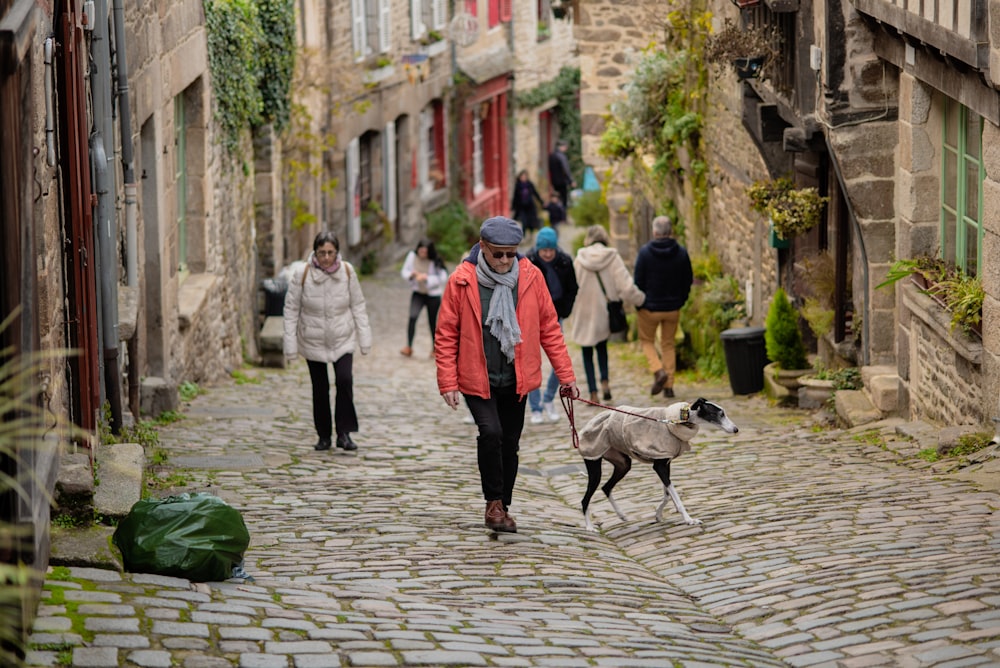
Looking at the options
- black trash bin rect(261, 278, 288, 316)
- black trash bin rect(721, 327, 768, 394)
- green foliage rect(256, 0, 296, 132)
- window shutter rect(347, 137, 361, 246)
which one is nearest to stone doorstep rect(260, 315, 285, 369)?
black trash bin rect(261, 278, 288, 316)

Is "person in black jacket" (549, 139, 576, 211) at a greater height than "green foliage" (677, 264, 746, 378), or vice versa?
"person in black jacket" (549, 139, 576, 211)

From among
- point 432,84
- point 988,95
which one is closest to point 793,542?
point 988,95

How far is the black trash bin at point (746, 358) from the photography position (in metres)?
13.2

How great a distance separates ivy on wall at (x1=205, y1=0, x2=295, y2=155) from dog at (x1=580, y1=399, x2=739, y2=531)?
25.5 feet

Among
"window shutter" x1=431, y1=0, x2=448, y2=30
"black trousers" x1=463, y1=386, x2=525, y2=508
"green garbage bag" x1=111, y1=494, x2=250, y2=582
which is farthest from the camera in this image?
"window shutter" x1=431, y1=0, x2=448, y2=30

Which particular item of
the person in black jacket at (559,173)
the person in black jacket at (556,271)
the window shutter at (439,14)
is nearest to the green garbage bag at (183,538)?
the person in black jacket at (556,271)

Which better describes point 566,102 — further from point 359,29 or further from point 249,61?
point 249,61

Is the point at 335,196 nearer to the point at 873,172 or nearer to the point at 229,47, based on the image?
the point at 229,47

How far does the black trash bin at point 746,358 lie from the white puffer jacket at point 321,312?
13.9 feet

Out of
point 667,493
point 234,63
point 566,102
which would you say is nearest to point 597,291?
point 667,493

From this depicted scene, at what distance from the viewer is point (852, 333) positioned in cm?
1223

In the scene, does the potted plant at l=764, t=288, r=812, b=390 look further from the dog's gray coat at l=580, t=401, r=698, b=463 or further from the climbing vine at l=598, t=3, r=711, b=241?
the climbing vine at l=598, t=3, r=711, b=241

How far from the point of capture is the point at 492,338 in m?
7.62

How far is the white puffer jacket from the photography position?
10.1m
